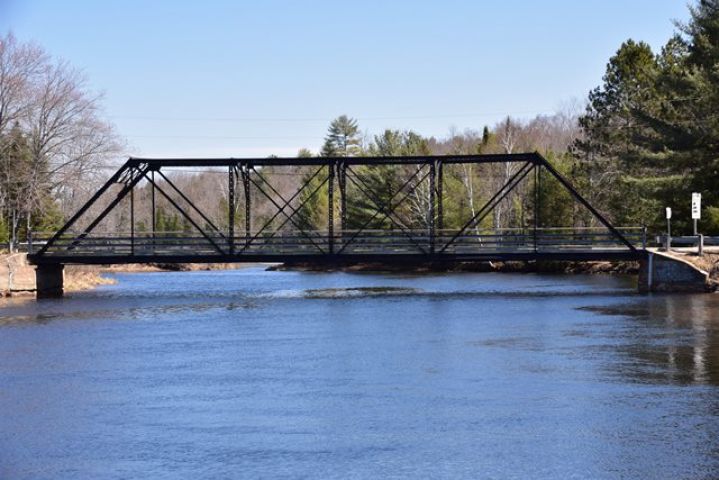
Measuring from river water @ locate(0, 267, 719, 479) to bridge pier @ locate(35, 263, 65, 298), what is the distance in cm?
1145

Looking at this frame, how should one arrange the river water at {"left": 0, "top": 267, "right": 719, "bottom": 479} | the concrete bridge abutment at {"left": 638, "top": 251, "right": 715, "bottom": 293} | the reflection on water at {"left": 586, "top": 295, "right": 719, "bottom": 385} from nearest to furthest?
the river water at {"left": 0, "top": 267, "right": 719, "bottom": 479}, the reflection on water at {"left": 586, "top": 295, "right": 719, "bottom": 385}, the concrete bridge abutment at {"left": 638, "top": 251, "right": 715, "bottom": 293}

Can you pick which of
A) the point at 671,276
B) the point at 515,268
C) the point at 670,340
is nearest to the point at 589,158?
the point at 515,268

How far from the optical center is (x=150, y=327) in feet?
128

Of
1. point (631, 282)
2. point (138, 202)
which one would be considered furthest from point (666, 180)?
point (138, 202)

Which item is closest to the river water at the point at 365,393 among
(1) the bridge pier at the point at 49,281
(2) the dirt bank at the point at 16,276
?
(2) the dirt bank at the point at 16,276

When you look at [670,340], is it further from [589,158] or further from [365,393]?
[589,158]

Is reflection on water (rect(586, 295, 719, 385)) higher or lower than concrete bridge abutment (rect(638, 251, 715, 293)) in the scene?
lower

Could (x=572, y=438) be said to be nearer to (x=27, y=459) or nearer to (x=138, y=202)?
(x=27, y=459)

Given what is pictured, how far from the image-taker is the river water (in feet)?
58.5

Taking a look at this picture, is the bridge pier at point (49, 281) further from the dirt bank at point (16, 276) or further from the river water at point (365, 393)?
the river water at point (365, 393)

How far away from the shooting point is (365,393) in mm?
23906

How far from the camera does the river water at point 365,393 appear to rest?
1783cm

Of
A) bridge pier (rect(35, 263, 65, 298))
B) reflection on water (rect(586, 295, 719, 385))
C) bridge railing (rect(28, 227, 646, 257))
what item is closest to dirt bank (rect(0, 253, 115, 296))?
bridge pier (rect(35, 263, 65, 298))

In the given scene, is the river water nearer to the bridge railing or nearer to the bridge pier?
the bridge railing
